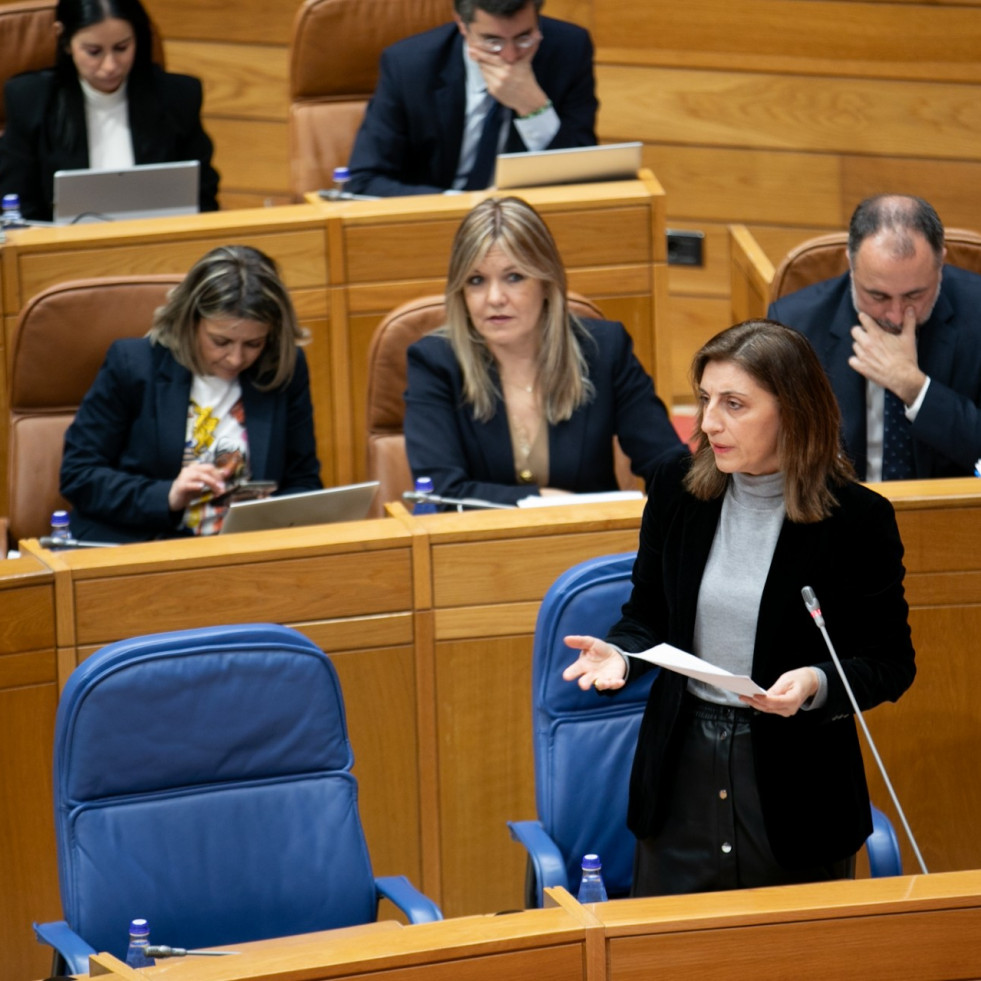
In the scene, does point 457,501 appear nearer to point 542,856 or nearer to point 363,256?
point 542,856

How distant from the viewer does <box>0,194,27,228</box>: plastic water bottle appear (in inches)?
135

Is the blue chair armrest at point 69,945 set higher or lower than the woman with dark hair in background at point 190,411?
lower

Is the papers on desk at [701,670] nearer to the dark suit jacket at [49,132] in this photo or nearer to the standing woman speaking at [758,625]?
the standing woman speaking at [758,625]

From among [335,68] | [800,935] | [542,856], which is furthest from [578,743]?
[335,68]

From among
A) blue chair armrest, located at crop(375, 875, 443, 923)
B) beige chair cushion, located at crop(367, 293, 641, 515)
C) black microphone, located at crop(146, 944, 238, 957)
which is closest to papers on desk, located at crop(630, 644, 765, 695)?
blue chair armrest, located at crop(375, 875, 443, 923)

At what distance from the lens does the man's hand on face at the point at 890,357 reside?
107 inches

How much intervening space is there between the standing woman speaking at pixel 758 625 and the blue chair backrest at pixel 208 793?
0.35 m

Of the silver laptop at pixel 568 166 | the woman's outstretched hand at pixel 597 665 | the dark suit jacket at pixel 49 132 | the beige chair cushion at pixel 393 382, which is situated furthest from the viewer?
the dark suit jacket at pixel 49 132

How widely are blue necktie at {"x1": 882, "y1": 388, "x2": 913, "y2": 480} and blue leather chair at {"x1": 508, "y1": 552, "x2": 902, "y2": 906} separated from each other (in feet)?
2.60

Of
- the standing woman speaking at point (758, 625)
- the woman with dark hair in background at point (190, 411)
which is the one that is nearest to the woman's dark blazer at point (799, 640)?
the standing woman speaking at point (758, 625)

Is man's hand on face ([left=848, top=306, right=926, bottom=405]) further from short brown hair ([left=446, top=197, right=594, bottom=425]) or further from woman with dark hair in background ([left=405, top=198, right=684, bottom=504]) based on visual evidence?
short brown hair ([left=446, top=197, right=594, bottom=425])

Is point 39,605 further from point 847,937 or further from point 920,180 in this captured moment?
point 920,180

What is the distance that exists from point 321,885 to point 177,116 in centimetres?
236

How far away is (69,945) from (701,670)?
2.38 feet
